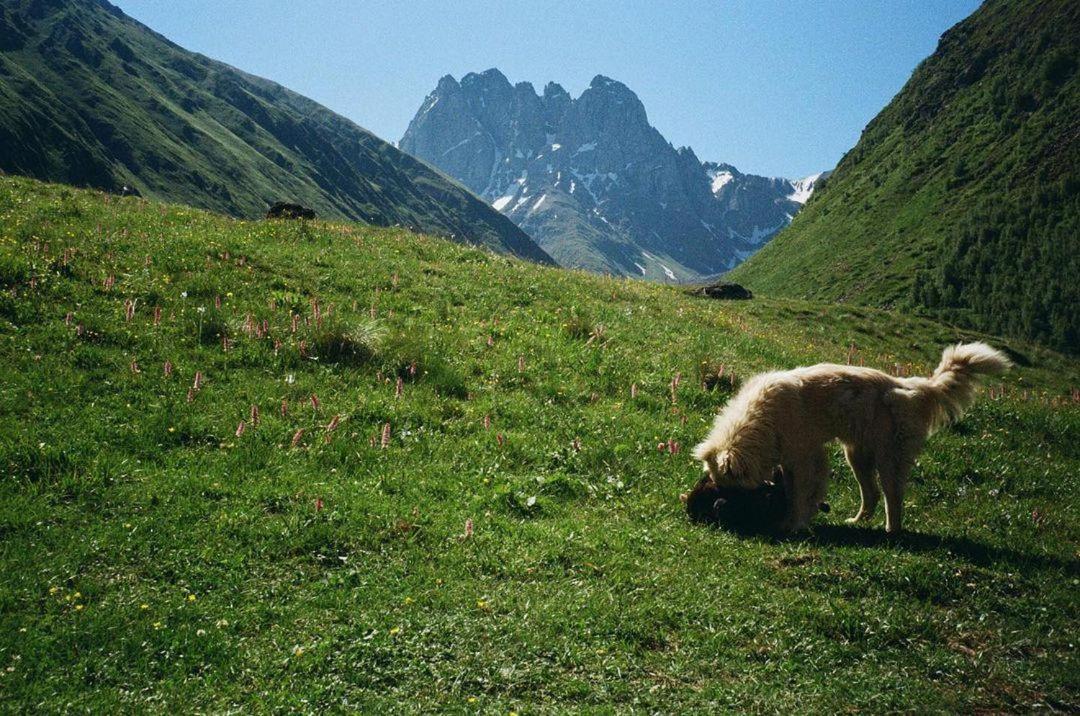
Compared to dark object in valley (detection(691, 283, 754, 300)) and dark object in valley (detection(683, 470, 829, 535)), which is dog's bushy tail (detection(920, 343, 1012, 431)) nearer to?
dark object in valley (detection(683, 470, 829, 535))

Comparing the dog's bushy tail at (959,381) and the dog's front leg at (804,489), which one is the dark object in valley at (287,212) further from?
the dog's bushy tail at (959,381)

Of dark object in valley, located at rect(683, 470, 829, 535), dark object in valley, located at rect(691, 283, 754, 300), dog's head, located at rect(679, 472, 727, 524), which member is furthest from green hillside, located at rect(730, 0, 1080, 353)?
dog's head, located at rect(679, 472, 727, 524)

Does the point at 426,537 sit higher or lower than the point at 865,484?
lower

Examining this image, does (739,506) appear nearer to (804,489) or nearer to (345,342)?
(804,489)

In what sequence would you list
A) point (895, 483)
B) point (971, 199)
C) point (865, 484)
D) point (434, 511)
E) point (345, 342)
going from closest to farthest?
point (434, 511) < point (895, 483) < point (865, 484) < point (345, 342) < point (971, 199)

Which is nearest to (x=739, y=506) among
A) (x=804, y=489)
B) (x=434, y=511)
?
(x=804, y=489)

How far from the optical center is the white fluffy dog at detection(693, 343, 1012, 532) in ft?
30.1

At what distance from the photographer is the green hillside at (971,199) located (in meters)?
95.7

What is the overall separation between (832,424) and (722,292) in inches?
1441

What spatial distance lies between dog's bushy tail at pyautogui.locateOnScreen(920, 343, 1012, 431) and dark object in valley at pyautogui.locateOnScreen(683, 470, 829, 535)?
2.19 metres

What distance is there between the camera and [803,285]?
128 meters

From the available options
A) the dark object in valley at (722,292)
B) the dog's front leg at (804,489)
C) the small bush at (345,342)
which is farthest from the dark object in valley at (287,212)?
the dark object in valley at (722,292)

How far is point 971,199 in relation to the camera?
112m

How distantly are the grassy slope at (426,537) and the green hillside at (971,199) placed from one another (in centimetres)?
10078
